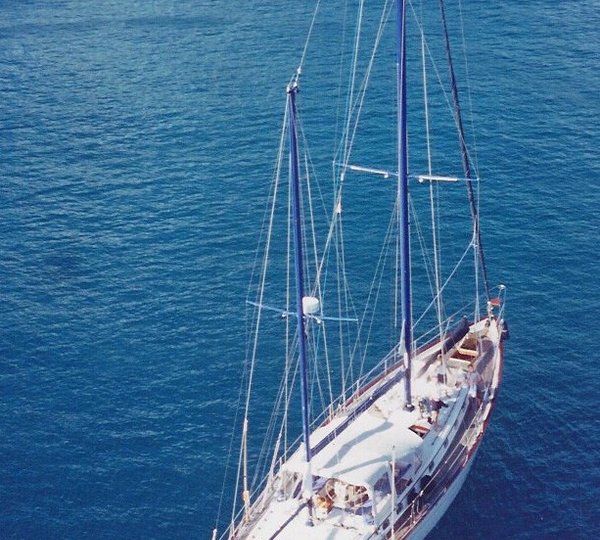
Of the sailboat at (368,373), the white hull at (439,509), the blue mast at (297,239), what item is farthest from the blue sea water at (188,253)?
the blue mast at (297,239)

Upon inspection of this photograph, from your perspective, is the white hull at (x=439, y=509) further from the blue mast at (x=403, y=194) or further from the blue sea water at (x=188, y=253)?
the blue mast at (x=403, y=194)

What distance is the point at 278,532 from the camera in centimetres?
5778

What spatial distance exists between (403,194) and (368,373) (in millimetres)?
13691

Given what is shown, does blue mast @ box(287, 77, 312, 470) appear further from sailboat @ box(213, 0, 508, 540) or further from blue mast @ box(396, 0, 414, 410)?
blue mast @ box(396, 0, 414, 410)

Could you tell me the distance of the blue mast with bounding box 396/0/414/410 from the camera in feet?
196

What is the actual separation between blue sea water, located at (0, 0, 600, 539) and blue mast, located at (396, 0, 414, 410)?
11886 mm

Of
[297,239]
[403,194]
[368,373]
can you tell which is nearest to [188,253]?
[368,373]

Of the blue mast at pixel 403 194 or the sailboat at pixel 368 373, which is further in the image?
the blue mast at pixel 403 194

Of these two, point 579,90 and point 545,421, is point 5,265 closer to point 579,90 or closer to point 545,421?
point 545,421

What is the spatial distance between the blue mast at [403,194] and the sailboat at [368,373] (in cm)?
10

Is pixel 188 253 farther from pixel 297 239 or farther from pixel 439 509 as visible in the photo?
pixel 297 239

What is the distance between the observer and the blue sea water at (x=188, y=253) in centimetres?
7162

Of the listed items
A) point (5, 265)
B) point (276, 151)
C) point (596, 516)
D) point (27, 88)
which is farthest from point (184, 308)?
point (27, 88)

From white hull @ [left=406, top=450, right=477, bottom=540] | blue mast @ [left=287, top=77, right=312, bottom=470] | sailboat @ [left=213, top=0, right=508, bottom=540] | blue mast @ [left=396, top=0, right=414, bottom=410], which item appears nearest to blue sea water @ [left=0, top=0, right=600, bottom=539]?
white hull @ [left=406, top=450, right=477, bottom=540]
